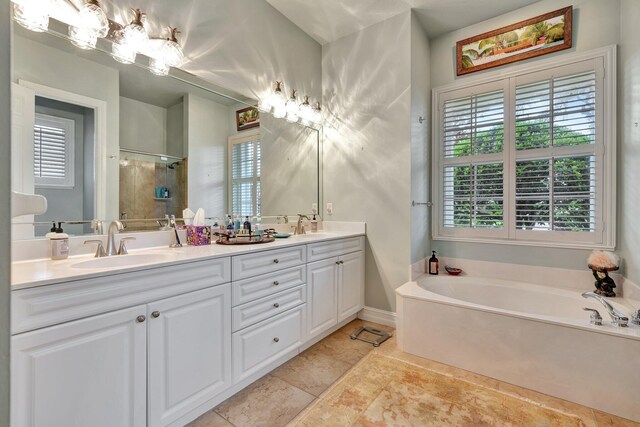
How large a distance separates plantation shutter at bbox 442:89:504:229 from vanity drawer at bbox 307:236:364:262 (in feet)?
3.03

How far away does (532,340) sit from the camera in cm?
182

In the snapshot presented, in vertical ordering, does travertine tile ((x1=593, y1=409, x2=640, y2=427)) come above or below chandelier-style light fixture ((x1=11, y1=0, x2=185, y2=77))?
below

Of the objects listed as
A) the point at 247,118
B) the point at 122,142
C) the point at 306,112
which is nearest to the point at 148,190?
the point at 122,142

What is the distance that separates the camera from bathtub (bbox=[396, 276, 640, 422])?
1.60m

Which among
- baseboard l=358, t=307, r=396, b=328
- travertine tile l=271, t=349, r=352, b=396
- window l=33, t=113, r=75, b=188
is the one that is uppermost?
window l=33, t=113, r=75, b=188

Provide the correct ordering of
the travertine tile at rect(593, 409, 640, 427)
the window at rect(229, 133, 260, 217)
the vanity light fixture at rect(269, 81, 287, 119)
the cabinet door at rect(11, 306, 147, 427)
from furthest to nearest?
1. the vanity light fixture at rect(269, 81, 287, 119)
2. the window at rect(229, 133, 260, 217)
3. the travertine tile at rect(593, 409, 640, 427)
4. the cabinet door at rect(11, 306, 147, 427)

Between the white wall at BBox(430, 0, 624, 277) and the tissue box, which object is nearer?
the tissue box

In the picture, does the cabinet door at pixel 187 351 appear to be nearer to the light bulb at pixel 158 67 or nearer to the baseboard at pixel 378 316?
the light bulb at pixel 158 67

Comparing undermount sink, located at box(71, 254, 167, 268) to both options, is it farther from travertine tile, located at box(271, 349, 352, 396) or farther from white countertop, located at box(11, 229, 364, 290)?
travertine tile, located at box(271, 349, 352, 396)

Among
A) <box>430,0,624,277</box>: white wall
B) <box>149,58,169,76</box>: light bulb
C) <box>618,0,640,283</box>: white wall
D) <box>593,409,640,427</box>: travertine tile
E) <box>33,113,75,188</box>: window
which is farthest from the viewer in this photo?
<box>430,0,624,277</box>: white wall

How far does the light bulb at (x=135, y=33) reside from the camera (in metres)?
1.65

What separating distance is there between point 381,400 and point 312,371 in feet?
1.62

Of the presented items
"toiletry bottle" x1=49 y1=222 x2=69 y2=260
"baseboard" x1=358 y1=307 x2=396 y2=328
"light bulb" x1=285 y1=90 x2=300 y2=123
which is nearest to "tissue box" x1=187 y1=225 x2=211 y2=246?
"toiletry bottle" x1=49 y1=222 x2=69 y2=260

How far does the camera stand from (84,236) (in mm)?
1534
